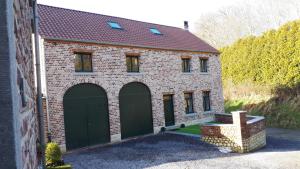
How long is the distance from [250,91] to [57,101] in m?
16.3

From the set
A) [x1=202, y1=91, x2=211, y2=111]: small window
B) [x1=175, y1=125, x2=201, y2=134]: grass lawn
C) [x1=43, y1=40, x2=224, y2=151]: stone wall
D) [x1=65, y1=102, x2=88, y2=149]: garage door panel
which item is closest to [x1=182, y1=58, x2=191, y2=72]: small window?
[x1=43, y1=40, x2=224, y2=151]: stone wall

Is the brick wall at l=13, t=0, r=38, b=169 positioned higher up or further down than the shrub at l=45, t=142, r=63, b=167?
higher up

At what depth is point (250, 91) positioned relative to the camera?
22.5 metres

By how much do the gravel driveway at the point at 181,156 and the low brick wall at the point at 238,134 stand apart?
0.42 metres

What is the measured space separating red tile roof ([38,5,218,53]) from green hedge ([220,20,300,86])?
3982 mm

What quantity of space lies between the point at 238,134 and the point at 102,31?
9603 millimetres

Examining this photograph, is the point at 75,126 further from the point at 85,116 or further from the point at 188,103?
the point at 188,103

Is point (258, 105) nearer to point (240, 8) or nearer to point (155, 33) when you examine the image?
point (155, 33)

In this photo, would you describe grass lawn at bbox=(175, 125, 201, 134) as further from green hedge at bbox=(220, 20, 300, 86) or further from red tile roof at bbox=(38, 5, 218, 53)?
green hedge at bbox=(220, 20, 300, 86)

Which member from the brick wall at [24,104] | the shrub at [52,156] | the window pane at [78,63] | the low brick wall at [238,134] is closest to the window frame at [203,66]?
the low brick wall at [238,134]

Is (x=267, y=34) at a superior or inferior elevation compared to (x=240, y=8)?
inferior

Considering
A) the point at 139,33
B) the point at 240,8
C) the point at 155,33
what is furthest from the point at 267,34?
the point at 240,8

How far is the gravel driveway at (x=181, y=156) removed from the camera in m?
9.88

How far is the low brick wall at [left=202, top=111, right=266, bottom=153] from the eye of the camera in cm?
1190
